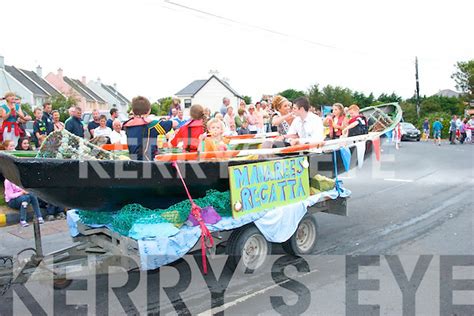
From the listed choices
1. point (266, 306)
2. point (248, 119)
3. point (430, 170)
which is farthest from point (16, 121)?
point (430, 170)

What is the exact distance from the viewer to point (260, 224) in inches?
219

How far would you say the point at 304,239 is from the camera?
21.3 feet

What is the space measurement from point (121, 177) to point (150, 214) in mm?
567

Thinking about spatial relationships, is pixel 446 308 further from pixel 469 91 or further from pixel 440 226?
pixel 469 91

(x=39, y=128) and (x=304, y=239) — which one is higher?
(x=39, y=128)

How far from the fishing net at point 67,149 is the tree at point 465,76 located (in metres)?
55.1

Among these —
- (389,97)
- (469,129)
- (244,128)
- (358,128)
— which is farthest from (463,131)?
(389,97)

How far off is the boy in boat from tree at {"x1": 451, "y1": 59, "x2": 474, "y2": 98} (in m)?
54.2

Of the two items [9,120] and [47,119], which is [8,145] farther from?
[47,119]

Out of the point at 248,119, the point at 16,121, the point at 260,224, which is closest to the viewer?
the point at 260,224

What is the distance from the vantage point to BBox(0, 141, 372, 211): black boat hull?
14.1 ft

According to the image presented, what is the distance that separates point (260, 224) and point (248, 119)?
746 centimetres

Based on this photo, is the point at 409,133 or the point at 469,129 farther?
the point at 409,133

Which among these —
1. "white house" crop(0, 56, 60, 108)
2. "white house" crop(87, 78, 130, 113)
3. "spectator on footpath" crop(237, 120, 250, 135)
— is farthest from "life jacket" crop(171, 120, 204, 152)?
"white house" crop(87, 78, 130, 113)
